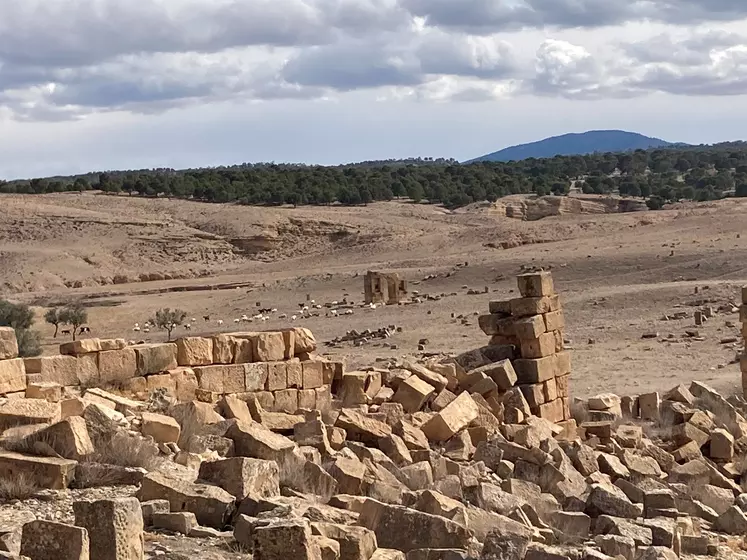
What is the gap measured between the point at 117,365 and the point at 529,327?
5869 millimetres

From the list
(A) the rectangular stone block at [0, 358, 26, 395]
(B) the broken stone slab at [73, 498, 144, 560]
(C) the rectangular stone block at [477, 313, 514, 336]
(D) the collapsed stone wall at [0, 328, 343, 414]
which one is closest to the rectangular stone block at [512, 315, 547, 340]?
(C) the rectangular stone block at [477, 313, 514, 336]

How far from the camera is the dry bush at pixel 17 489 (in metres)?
8.66

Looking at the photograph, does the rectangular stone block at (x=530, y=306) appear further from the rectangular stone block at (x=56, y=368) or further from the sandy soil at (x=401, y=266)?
the rectangular stone block at (x=56, y=368)

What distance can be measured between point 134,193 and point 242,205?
495 inches

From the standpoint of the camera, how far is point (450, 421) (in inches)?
540

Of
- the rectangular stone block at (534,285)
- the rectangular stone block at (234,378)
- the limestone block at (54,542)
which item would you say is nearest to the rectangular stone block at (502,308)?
the rectangular stone block at (534,285)

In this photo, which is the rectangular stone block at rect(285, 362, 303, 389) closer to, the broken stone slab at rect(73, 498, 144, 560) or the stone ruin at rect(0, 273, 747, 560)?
the stone ruin at rect(0, 273, 747, 560)

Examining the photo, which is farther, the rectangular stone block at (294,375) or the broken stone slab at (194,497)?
the rectangular stone block at (294,375)

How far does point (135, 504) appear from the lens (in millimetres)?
6691

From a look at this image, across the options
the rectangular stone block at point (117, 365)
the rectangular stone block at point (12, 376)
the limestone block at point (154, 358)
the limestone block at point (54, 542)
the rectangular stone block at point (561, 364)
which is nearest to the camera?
the limestone block at point (54, 542)

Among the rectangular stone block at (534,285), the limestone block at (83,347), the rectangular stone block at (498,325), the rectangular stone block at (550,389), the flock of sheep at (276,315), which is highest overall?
the rectangular stone block at (534,285)

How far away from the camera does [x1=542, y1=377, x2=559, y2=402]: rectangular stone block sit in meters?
16.7

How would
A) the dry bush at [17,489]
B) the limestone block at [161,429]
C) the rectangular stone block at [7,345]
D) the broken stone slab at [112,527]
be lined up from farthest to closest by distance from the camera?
the rectangular stone block at [7,345], the limestone block at [161,429], the dry bush at [17,489], the broken stone slab at [112,527]

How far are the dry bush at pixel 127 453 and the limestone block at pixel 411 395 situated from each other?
17.2 ft
